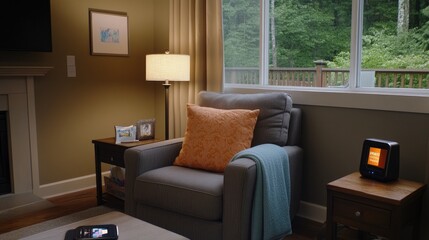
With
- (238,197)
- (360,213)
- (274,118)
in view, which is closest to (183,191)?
(238,197)

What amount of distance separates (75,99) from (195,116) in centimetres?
142

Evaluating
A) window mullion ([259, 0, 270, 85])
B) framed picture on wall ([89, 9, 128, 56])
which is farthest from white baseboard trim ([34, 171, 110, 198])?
window mullion ([259, 0, 270, 85])

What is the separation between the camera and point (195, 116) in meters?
2.70

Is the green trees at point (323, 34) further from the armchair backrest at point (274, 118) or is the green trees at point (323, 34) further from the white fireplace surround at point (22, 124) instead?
the white fireplace surround at point (22, 124)

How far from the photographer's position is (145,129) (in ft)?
10.5

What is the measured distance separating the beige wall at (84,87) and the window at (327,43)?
0.98m

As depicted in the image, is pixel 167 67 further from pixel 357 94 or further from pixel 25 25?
pixel 357 94

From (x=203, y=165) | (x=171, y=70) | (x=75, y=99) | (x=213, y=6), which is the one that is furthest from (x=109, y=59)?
(x=203, y=165)

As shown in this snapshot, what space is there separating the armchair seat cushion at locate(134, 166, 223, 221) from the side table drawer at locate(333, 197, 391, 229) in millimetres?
628

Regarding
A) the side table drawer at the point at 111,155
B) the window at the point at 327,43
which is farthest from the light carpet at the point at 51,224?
the window at the point at 327,43

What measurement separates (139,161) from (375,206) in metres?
1.37

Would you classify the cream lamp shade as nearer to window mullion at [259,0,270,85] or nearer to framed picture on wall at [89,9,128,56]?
window mullion at [259,0,270,85]

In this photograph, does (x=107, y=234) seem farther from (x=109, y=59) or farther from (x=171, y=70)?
(x=109, y=59)

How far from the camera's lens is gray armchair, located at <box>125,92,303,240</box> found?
6.81ft
